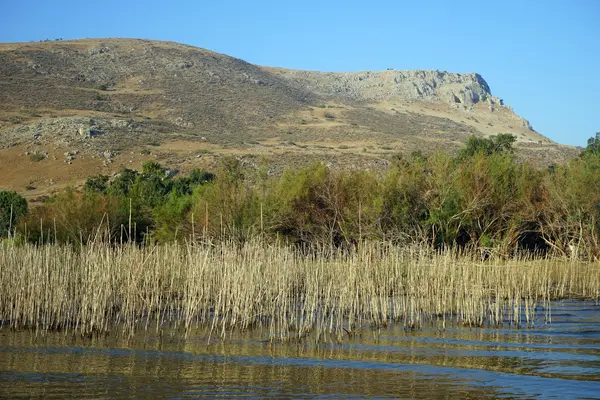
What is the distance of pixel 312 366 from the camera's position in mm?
11344

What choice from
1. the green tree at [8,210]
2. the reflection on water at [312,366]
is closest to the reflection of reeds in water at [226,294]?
the reflection on water at [312,366]

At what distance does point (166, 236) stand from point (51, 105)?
58.2 meters

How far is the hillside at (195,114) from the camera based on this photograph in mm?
66375

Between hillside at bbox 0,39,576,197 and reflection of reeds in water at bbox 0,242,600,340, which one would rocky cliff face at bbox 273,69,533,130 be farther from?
reflection of reeds in water at bbox 0,242,600,340

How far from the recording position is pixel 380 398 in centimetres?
955

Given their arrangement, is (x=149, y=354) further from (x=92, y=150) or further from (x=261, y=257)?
(x=92, y=150)

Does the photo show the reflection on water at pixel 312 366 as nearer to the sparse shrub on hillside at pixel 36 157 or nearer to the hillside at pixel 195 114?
the hillside at pixel 195 114

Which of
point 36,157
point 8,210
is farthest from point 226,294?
point 36,157

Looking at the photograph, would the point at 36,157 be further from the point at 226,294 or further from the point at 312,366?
the point at 312,366

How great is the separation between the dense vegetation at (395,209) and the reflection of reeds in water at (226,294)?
973cm

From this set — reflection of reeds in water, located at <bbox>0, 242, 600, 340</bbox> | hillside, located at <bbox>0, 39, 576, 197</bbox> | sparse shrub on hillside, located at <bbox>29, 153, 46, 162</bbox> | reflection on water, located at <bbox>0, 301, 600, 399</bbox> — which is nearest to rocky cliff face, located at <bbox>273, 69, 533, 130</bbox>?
hillside, located at <bbox>0, 39, 576, 197</bbox>

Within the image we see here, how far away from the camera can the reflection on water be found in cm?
991

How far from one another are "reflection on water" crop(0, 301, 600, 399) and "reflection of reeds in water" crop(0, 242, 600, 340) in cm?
58

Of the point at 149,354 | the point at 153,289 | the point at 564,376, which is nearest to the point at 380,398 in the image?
the point at 564,376
